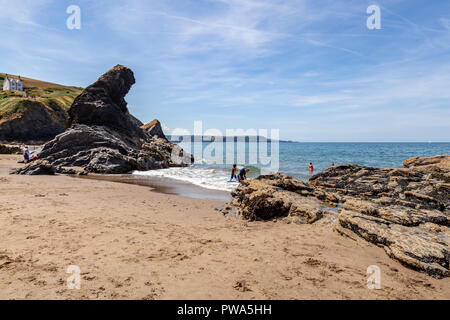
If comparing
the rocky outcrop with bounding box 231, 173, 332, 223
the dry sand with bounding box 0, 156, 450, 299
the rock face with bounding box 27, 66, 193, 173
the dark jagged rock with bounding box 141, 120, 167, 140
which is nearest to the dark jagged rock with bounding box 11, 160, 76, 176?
the rock face with bounding box 27, 66, 193, 173

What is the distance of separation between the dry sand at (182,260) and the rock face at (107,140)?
2226 centimetres

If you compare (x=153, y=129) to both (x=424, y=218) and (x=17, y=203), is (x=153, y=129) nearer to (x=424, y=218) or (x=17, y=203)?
(x=17, y=203)

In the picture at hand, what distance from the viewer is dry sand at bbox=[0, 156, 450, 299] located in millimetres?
5234

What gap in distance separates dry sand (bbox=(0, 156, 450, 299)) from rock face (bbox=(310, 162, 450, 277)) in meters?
0.43

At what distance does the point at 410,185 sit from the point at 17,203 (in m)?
19.4

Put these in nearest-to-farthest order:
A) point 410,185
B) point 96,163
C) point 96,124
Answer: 1. point 410,185
2. point 96,163
3. point 96,124

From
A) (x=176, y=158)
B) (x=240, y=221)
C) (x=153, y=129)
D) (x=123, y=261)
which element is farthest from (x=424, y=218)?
(x=153, y=129)

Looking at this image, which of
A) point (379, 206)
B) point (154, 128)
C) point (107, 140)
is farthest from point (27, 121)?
point (379, 206)

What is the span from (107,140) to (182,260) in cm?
3247

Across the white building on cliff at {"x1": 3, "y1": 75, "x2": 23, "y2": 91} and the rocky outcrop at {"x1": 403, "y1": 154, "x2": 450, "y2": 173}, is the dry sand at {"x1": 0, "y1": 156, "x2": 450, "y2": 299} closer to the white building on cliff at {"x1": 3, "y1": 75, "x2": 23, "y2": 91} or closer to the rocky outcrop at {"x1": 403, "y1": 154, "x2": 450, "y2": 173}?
the rocky outcrop at {"x1": 403, "y1": 154, "x2": 450, "y2": 173}

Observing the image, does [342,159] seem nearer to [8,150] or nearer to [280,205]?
[280,205]

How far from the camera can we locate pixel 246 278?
5805 millimetres

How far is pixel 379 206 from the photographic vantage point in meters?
10.1

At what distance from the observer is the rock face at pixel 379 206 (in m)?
7.31
